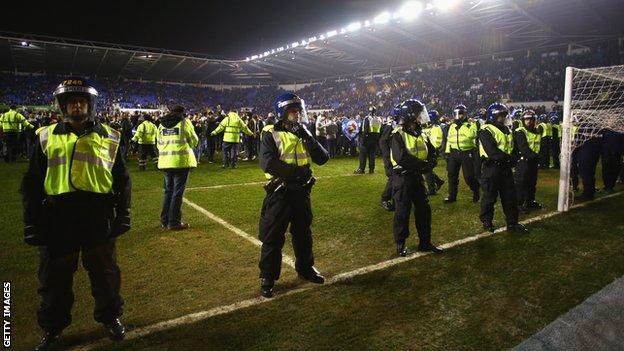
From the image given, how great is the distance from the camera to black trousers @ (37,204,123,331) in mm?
2852

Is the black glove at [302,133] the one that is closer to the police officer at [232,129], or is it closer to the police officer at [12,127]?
the police officer at [232,129]

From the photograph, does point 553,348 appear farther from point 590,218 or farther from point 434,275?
point 590,218

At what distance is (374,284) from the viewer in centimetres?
409

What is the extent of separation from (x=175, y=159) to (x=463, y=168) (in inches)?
228

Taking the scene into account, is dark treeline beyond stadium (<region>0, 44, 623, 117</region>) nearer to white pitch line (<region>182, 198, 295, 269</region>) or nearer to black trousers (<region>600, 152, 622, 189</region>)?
black trousers (<region>600, 152, 622, 189</region>)

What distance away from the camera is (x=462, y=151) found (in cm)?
810

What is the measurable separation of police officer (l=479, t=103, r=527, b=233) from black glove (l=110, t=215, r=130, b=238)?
16.9ft

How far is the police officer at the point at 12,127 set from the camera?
13.9 meters

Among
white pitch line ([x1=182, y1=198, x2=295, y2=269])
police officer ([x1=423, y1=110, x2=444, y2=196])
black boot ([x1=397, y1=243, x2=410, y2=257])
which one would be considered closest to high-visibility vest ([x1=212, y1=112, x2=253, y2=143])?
white pitch line ([x1=182, y1=198, x2=295, y2=269])

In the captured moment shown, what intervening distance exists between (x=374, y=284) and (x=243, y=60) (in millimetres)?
41112

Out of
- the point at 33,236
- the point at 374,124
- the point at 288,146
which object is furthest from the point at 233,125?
the point at 33,236

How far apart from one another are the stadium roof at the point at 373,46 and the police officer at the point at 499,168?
2071 centimetres

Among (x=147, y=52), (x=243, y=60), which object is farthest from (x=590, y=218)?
(x=243, y=60)

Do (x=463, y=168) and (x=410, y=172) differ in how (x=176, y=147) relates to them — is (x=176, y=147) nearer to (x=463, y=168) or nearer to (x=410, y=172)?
(x=410, y=172)
